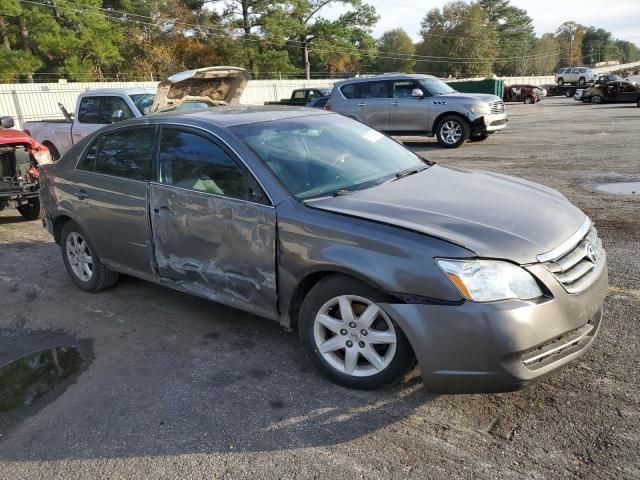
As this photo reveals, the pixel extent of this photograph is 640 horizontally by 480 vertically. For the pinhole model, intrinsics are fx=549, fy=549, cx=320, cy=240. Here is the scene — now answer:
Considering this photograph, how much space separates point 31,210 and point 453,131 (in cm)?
1009

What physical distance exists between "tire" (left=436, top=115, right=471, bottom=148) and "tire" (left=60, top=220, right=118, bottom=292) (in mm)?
10936

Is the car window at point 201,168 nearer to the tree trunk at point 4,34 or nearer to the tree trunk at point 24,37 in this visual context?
the tree trunk at point 24,37

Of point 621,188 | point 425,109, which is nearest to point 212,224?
point 621,188

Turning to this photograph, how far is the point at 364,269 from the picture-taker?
294 centimetres

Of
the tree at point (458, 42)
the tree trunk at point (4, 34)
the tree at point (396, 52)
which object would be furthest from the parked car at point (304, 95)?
the tree at point (458, 42)

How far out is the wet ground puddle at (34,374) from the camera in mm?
3432

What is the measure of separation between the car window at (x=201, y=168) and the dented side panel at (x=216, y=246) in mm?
62

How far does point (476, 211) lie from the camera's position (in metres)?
3.18

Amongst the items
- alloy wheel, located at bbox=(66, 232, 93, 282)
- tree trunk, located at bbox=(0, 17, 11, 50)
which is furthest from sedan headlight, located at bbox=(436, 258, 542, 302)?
tree trunk, located at bbox=(0, 17, 11, 50)

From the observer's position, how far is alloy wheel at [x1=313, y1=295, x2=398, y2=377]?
304 centimetres

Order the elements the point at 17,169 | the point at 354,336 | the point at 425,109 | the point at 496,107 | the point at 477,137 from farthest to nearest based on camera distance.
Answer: the point at 477,137 → the point at 496,107 → the point at 425,109 → the point at 17,169 → the point at 354,336

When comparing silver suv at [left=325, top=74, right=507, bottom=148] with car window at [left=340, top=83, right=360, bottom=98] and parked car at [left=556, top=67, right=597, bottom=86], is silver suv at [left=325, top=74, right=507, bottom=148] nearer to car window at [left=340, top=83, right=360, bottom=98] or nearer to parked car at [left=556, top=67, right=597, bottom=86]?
car window at [left=340, top=83, right=360, bottom=98]

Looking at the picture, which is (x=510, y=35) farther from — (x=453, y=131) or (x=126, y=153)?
(x=126, y=153)

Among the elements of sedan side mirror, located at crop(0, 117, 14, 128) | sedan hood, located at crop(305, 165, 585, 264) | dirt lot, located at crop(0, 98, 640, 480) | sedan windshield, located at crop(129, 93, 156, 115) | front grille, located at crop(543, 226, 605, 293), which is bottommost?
dirt lot, located at crop(0, 98, 640, 480)
